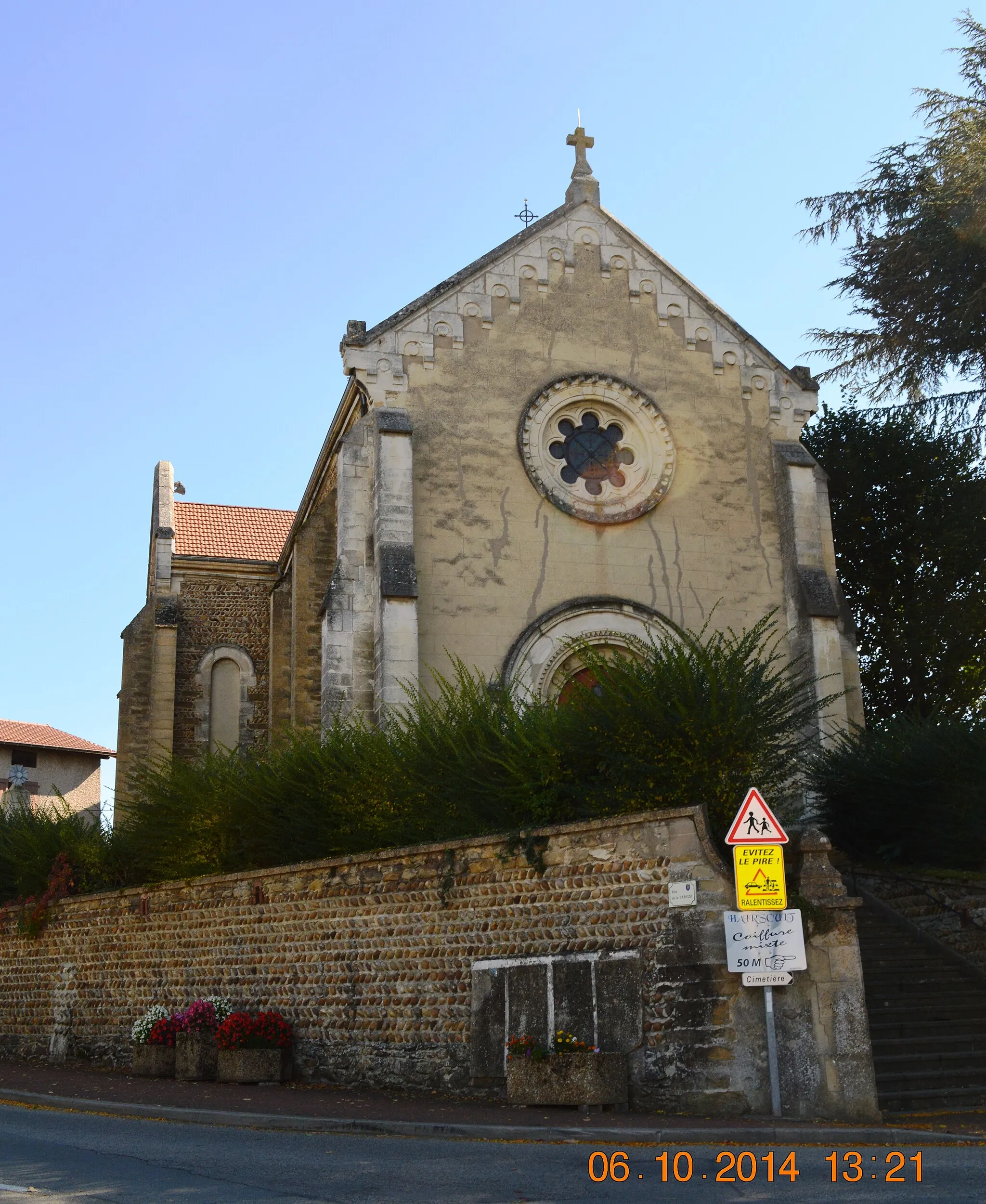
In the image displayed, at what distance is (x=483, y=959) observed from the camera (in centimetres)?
1171

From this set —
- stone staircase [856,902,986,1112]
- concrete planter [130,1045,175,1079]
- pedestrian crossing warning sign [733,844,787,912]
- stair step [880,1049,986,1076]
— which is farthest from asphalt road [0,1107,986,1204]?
concrete planter [130,1045,175,1079]

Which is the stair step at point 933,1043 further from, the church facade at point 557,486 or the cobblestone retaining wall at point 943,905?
the church facade at point 557,486

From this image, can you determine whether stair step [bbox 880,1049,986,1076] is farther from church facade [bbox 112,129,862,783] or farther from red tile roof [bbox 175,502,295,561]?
red tile roof [bbox 175,502,295,561]

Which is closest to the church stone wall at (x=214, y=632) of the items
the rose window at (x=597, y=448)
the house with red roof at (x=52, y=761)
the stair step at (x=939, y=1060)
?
the rose window at (x=597, y=448)

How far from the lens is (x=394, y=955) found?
41.1 ft

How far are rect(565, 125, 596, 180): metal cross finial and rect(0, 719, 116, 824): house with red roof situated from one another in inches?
1301

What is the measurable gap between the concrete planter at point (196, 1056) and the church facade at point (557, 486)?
4.70 m

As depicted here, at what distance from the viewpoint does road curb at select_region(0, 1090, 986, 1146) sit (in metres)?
8.78

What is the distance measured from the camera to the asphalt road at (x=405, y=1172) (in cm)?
669

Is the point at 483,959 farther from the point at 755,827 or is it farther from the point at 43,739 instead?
the point at 43,739

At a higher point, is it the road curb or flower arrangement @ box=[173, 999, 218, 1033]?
flower arrangement @ box=[173, 999, 218, 1033]

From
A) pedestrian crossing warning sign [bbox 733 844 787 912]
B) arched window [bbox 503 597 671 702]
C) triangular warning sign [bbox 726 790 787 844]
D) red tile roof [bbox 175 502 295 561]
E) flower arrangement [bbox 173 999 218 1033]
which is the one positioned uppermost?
red tile roof [bbox 175 502 295 561]

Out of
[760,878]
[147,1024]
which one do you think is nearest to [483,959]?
[760,878]

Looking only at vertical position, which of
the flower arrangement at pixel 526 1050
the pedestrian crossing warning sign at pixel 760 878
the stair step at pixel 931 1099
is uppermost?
the pedestrian crossing warning sign at pixel 760 878
